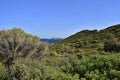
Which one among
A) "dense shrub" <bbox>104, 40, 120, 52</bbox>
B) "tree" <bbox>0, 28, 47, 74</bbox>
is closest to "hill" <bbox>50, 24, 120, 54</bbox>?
"dense shrub" <bbox>104, 40, 120, 52</bbox>

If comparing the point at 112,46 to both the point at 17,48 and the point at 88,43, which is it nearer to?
the point at 88,43

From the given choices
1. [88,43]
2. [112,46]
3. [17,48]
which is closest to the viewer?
[17,48]

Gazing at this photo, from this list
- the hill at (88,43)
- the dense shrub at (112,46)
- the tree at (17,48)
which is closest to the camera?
the tree at (17,48)

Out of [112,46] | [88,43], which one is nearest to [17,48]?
[112,46]

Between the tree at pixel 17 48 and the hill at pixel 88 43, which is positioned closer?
the tree at pixel 17 48

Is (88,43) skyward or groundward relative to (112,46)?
skyward

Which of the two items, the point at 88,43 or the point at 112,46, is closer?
the point at 112,46

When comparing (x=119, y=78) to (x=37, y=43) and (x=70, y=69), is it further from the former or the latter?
(x=37, y=43)

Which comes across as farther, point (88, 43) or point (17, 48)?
point (88, 43)

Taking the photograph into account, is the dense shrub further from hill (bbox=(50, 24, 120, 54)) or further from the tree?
the tree

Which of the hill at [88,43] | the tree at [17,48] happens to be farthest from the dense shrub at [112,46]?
the tree at [17,48]

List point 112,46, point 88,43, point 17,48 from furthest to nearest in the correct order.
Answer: point 88,43 → point 112,46 → point 17,48

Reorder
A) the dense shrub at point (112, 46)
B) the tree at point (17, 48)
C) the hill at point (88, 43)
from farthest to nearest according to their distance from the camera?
1. the hill at point (88, 43)
2. the dense shrub at point (112, 46)
3. the tree at point (17, 48)

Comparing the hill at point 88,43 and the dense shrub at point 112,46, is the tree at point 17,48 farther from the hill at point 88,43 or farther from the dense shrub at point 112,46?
the dense shrub at point 112,46
